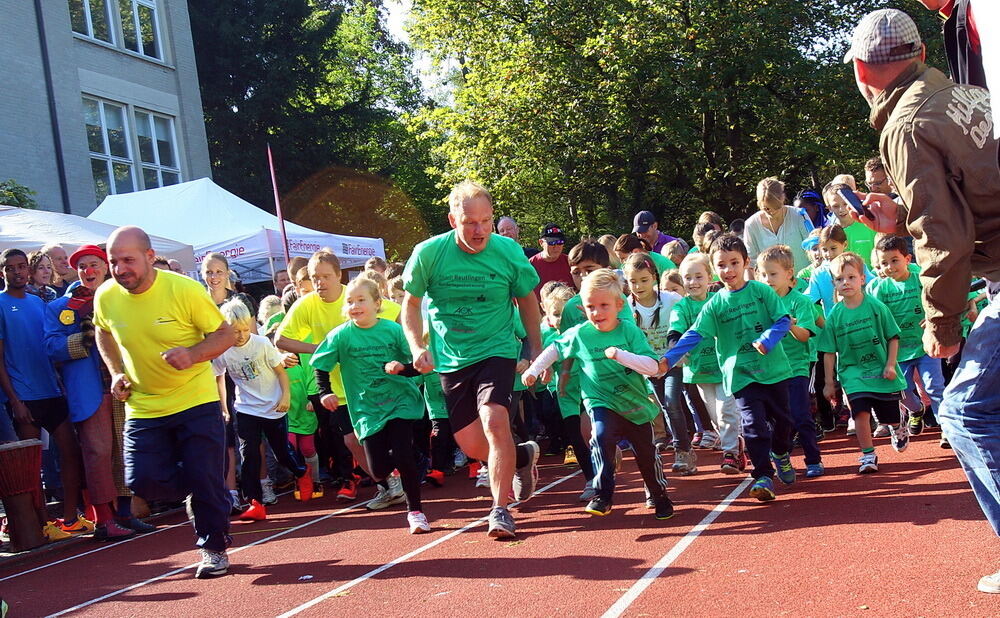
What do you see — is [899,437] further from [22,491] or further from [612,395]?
[22,491]

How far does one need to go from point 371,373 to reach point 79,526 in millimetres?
3281

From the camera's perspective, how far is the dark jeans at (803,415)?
764 centimetres

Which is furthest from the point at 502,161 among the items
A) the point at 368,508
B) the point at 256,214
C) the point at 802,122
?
the point at 368,508

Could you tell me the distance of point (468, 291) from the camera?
21.6 feet

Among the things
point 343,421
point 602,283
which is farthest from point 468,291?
point 343,421

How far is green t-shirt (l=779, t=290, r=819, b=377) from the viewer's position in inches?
289

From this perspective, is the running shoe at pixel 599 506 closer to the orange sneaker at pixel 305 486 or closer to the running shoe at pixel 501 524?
the running shoe at pixel 501 524

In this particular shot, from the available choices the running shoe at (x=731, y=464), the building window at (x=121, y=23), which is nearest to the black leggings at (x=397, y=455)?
the running shoe at (x=731, y=464)

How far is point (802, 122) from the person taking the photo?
25484mm

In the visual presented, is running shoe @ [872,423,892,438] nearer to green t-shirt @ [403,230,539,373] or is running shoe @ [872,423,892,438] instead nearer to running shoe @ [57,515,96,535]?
green t-shirt @ [403,230,539,373]

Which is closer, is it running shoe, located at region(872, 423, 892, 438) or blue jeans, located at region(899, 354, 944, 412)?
blue jeans, located at region(899, 354, 944, 412)

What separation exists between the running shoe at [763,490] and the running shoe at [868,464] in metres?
1.23

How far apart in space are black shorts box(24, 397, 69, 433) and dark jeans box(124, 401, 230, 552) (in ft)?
9.03

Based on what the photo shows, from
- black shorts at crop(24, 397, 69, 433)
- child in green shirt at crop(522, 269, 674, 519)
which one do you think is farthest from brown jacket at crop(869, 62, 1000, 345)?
black shorts at crop(24, 397, 69, 433)
